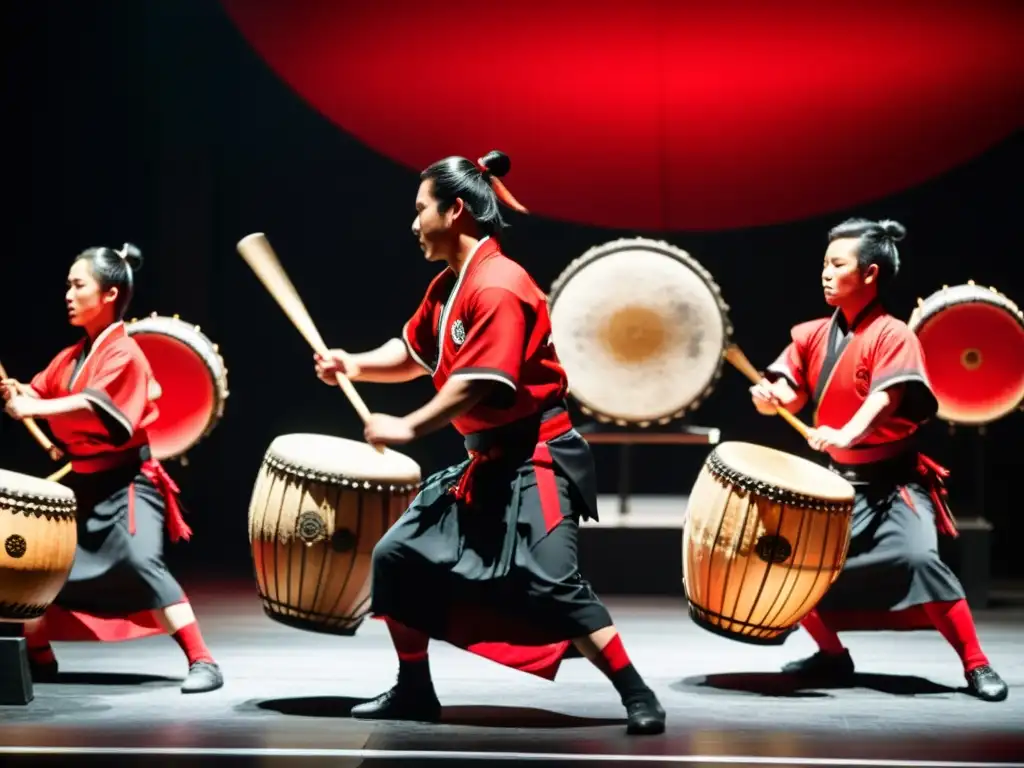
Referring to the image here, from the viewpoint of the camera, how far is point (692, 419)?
5883mm

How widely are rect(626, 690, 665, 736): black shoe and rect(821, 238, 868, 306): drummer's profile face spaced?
3.40 ft

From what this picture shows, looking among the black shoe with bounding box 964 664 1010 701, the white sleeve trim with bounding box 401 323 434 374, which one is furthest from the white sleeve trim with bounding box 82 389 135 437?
the black shoe with bounding box 964 664 1010 701

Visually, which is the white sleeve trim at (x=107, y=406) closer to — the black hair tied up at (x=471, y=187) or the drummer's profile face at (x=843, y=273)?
the black hair tied up at (x=471, y=187)

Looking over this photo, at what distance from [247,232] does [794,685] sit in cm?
286

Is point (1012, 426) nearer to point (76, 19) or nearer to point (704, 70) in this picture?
point (704, 70)

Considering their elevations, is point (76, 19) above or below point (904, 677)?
above

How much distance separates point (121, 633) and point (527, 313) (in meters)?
1.25

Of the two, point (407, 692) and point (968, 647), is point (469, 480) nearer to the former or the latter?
point (407, 692)

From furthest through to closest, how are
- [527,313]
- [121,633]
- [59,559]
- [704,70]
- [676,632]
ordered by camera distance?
[704,70] < [676,632] < [121,633] < [59,559] < [527,313]

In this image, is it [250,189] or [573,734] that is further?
[250,189]

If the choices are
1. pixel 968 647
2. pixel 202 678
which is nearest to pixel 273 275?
pixel 202 678

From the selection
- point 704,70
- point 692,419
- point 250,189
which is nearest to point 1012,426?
point 692,419

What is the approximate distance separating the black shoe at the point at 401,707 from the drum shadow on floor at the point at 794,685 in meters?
0.65

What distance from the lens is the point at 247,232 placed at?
18.8ft
